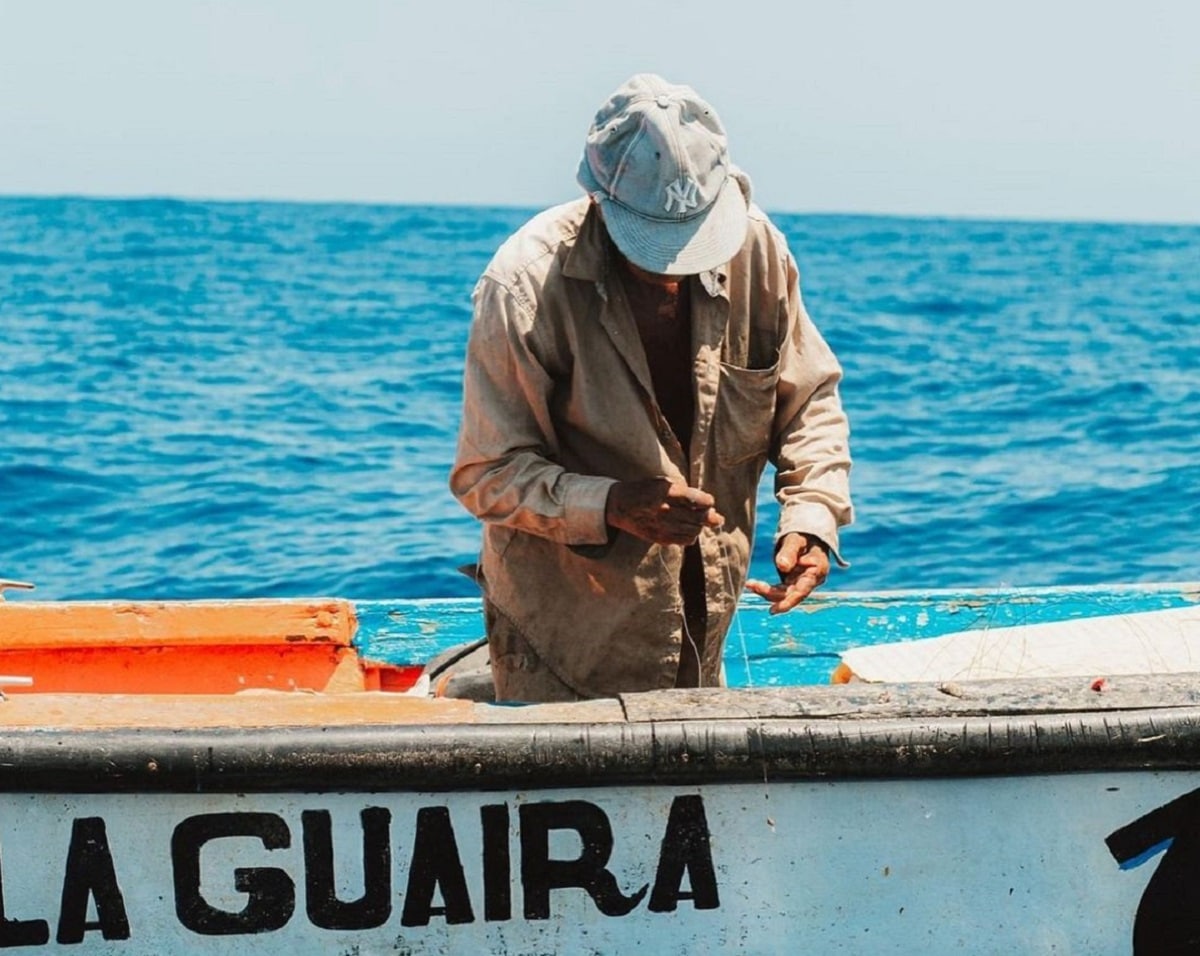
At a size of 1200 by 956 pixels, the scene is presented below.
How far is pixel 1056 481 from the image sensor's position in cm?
1265

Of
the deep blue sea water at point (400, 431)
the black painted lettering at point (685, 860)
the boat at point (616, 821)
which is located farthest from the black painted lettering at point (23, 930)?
the deep blue sea water at point (400, 431)

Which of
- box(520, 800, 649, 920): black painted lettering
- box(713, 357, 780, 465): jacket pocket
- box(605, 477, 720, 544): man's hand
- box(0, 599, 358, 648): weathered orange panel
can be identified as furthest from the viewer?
box(0, 599, 358, 648): weathered orange panel

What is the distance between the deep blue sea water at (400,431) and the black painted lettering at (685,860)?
250 inches

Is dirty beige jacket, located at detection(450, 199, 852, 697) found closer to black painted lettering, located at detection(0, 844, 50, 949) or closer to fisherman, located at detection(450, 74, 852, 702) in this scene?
fisherman, located at detection(450, 74, 852, 702)

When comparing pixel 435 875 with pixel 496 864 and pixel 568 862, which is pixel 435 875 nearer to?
pixel 496 864

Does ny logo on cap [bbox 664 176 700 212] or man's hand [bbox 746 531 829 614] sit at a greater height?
ny logo on cap [bbox 664 176 700 212]

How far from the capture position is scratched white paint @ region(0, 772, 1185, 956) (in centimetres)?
295

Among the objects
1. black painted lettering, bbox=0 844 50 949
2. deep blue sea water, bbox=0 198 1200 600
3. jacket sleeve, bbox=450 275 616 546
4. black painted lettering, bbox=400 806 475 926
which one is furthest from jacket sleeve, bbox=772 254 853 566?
deep blue sea water, bbox=0 198 1200 600

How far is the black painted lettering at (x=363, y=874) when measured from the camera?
9.73ft

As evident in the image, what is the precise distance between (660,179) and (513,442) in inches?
23.2

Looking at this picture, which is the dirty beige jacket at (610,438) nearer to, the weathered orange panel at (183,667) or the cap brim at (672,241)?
the cap brim at (672,241)

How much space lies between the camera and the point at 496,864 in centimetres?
302

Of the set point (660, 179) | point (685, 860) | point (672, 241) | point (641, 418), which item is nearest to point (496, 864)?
point (685, 860)

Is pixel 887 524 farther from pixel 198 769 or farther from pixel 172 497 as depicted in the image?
pixel 198 769
